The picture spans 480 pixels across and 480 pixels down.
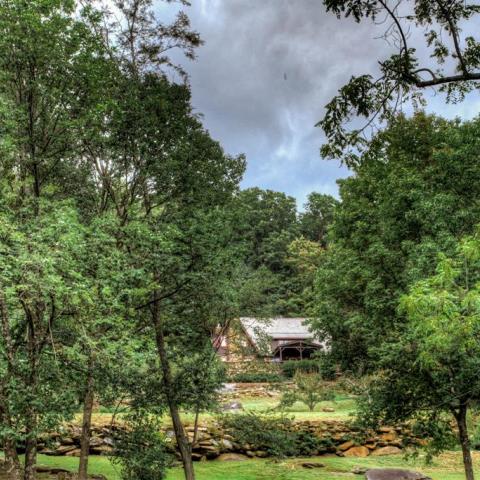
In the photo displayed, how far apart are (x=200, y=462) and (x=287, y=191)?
2071 inches

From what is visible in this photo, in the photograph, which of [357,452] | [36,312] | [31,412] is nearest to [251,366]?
[357,452]

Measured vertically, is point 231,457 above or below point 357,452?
above

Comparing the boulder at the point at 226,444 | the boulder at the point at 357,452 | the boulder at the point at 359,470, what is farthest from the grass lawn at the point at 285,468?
the boulder at the point at 226,444

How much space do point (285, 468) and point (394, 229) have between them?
26.9ft

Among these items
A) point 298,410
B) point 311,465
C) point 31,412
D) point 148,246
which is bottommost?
point 311,465

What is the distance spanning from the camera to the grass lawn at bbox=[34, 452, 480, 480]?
14242 mm

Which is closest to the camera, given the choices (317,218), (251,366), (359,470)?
(359,470)

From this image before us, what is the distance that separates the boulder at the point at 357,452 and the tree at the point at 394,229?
4146 millimetres

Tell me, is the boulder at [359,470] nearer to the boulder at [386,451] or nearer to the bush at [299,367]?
the boulder at [386,451]

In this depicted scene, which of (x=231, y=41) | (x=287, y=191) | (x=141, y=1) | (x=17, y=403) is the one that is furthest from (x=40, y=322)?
(x=287, y=191)

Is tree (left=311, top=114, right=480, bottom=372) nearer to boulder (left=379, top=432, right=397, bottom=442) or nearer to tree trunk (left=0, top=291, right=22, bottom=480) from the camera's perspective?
boulder (left=379, top=432, right=397, bottom=442)

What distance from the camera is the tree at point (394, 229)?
1244 cm

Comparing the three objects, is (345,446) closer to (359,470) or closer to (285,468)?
(359,470)

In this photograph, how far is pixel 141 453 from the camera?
10.3 m
